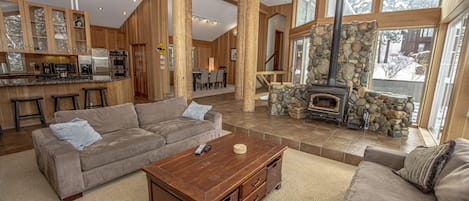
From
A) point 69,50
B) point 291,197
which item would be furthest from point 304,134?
point 69,50

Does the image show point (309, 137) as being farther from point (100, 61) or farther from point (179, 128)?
point (100, 61)

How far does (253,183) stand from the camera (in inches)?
79.3

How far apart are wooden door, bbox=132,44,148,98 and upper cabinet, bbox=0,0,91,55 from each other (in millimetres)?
1871

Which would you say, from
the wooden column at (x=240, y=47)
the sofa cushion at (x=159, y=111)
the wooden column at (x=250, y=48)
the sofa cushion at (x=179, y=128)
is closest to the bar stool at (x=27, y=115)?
the sofa cushion at (x=159, y=111)


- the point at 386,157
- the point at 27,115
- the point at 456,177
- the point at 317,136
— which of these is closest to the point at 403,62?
the point at 317,136

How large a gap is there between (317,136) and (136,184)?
3.06 meters

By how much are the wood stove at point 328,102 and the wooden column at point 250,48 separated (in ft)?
4.93

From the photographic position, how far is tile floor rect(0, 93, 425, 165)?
337 centimetres

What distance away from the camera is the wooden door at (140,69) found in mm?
7949

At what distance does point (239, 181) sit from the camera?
5.84 ft

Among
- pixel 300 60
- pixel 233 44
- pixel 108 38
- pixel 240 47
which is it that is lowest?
pixel 300 60

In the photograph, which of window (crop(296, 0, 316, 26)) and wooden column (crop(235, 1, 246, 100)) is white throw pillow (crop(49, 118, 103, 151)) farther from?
window (crop(296, 0, 316, 26))

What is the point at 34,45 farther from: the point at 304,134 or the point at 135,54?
the point at 304,134

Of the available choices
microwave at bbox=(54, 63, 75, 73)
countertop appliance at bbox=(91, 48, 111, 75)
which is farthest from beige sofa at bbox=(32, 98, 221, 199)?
countertop appliance at bbox=(91, 48, 111, 75)
